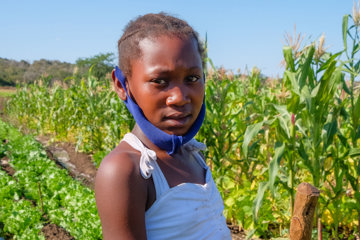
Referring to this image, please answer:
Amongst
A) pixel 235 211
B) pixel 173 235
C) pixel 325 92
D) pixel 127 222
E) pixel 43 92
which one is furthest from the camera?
pixel 43 92

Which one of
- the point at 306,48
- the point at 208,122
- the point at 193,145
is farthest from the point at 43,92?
the point at 193,145

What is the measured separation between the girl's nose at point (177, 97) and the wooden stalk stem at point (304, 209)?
412 millimetres

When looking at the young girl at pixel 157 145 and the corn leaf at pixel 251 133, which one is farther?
the corn leaf at pixel 251 133

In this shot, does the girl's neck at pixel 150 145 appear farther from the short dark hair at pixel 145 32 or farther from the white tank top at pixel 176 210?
the short dark hair at pixel 145 32

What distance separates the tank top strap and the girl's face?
3.4 inches

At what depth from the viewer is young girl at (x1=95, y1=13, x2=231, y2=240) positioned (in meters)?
0.92

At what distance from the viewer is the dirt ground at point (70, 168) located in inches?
147

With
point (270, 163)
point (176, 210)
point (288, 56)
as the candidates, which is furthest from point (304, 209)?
point (288, 56)

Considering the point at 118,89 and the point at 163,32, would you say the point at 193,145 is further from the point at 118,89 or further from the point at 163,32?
the point at 163,32

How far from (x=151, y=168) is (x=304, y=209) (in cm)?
44

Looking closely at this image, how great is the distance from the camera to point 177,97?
1016 millimetres

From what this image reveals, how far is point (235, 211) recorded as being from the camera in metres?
3.85

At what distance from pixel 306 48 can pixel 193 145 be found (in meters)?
1.98

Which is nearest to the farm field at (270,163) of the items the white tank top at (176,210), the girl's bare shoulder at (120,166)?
the white tank top at (176,210)
